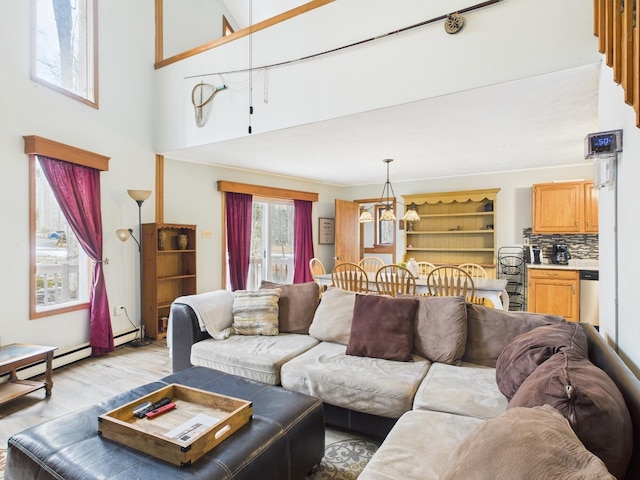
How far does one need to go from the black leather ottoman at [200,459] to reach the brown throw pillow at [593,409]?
102 centimetres

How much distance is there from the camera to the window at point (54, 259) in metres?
3.39

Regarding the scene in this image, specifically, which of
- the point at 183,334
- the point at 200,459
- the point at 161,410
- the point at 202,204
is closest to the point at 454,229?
the point at 202,204

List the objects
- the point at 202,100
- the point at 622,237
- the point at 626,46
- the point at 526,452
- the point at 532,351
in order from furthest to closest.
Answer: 1. the point at 202,100
2. the point at 622,237
3. the point at 532,351
4. the point at 626,46
5. the point at 526,452

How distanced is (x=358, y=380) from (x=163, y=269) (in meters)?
3.44

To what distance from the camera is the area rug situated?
1.91 m

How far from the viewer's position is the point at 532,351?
1646 mm

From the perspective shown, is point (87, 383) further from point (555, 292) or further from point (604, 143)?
point (555, 292)

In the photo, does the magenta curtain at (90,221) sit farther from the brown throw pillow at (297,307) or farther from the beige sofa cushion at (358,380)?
the beige sofa cushion at (358,380)

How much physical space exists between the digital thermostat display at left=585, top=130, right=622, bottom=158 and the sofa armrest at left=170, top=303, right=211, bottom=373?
2.94 meters

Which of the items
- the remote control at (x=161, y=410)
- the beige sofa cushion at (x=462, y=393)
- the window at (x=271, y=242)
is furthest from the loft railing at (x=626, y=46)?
the window at (x=271, y=242)

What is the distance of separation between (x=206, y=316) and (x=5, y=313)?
1.79 metres

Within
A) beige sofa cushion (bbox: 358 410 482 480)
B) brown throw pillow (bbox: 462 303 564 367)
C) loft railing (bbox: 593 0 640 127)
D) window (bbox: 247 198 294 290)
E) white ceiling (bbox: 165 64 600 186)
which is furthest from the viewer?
window (bbox: 247 198 294 290)

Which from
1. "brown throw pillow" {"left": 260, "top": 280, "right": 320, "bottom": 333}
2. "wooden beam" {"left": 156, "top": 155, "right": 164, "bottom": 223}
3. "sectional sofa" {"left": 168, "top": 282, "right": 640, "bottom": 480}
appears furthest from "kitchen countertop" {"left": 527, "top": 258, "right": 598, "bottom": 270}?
"wooden beam" {"left": 156, "top": 155, "right": 164, "bottom": 223}

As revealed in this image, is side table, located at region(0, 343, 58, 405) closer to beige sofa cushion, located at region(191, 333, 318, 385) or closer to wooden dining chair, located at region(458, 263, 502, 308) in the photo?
beige sofa cushion, located at region(191, 333, 318, 385)
